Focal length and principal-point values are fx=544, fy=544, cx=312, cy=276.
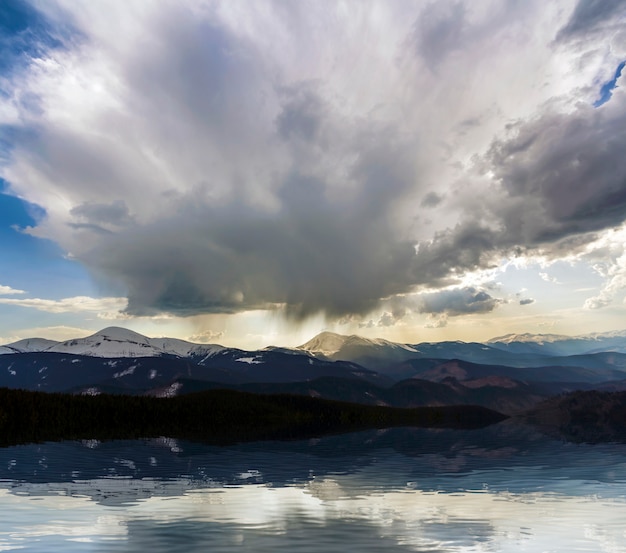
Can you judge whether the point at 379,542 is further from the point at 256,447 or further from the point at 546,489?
the point at 256,447

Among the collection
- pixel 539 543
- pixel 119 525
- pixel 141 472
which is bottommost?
pixel 539 543

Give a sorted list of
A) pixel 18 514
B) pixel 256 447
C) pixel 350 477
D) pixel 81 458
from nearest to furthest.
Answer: pixel 18 514
pixel 350 477
pixel 81 458
pixel 256 447

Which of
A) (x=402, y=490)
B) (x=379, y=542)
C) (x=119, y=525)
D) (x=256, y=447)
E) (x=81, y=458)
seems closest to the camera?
(x=379, y=542)

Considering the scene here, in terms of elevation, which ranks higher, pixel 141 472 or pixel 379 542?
pixel 141 472

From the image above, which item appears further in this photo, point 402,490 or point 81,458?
point 81,458

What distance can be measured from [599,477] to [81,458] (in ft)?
337

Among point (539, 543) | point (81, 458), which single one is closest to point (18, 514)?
point (539, 543)

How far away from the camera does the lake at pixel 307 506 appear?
151 ft

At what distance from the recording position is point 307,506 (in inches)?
2440

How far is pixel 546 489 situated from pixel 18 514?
68.0 m

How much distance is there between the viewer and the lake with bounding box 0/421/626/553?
151 ft

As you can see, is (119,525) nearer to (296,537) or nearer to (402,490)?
(296,537)

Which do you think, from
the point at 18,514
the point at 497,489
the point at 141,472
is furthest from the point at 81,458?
the point at 497,489

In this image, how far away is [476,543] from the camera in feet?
150
